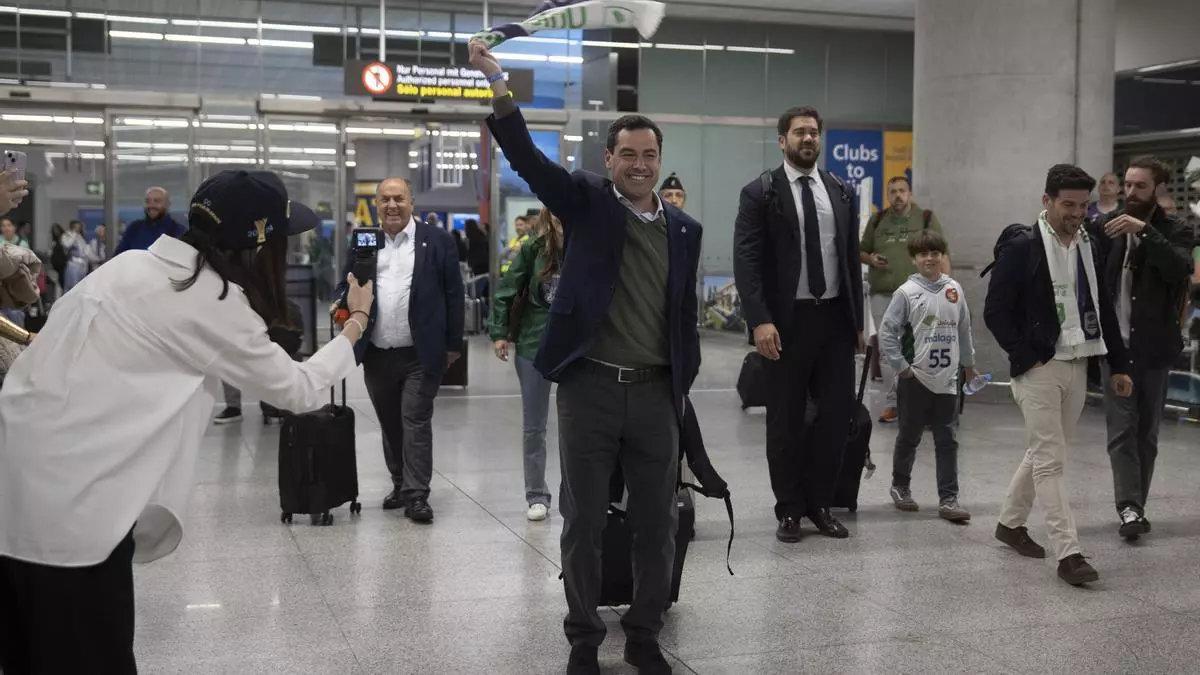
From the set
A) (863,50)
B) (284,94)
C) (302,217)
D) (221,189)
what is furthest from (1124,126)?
(221,189)

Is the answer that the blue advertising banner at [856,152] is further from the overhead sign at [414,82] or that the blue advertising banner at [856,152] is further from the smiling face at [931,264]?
the smiling face at [931,264]

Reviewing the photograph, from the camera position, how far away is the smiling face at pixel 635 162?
14.5 ft

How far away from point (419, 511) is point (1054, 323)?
3348mm

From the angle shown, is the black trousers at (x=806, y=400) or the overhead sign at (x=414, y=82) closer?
the black trousers at (x=806, y=400)

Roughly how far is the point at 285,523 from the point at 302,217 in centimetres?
318

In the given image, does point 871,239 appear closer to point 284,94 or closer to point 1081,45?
point 1081,45

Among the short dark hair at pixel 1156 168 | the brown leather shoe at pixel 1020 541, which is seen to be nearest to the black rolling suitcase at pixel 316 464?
the brown leather shoe at pixel 1020 541

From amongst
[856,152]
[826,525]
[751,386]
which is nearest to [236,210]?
[826,525]

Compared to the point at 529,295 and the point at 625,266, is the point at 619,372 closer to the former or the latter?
the point at 625,266

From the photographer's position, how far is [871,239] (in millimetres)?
11586

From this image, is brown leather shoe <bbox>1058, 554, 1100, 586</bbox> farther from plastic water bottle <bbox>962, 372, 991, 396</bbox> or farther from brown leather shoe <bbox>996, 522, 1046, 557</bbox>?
plastic water bottle <bbox>962, 372, 991, 396</bbox>

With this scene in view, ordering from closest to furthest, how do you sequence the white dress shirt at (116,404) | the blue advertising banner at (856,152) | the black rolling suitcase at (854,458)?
the white dress shirt at (116,404) → the black rolling suitcase at (854,458) → the blue advertising banner at (856,152)

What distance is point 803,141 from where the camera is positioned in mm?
6371

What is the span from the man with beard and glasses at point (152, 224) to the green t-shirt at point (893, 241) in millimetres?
5790
